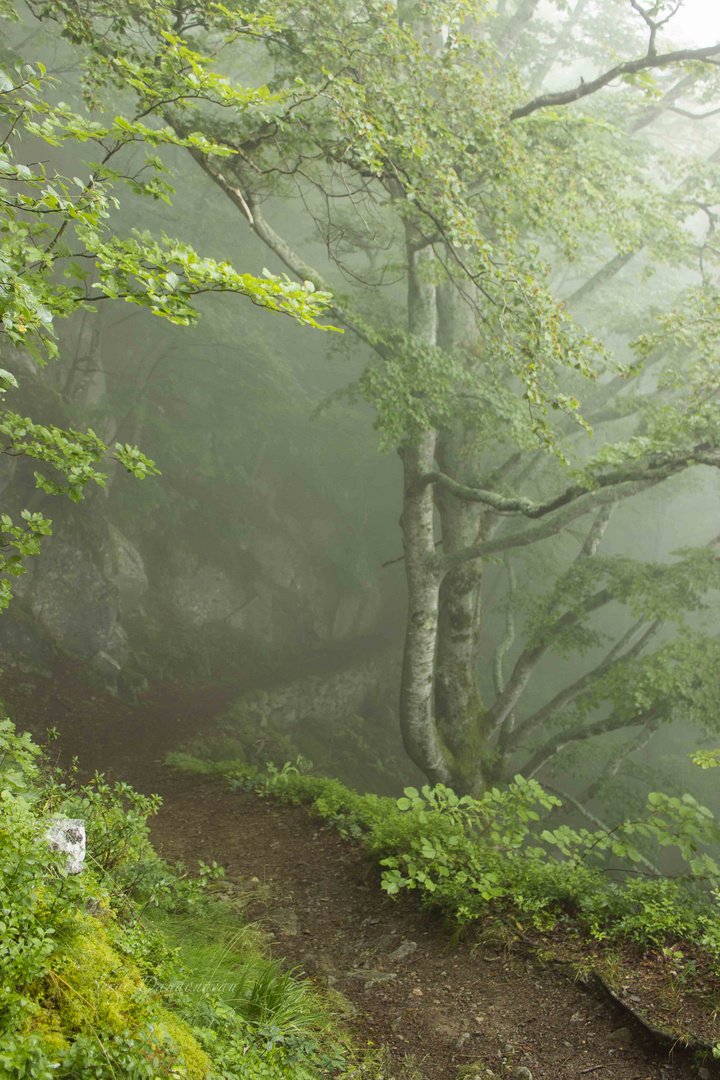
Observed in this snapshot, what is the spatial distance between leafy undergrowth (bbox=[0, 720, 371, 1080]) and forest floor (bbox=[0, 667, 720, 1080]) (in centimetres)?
36

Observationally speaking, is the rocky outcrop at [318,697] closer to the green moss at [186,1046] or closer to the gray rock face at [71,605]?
the gray rock face at [71,605]

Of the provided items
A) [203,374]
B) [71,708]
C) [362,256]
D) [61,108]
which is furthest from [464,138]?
[362,256]

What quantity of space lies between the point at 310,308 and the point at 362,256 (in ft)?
77.2

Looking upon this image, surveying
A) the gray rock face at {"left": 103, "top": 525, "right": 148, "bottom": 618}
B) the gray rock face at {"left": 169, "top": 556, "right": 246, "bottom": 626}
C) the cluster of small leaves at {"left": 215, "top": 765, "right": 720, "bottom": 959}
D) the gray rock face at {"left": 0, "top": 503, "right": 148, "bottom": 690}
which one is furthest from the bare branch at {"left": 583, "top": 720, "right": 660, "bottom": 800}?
the gray rock face at {"left": 103, "top": 525, "right": 148, "bottom": 618}

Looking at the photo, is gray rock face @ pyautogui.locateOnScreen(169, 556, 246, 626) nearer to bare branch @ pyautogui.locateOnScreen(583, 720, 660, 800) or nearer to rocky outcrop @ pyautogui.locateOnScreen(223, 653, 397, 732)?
rocky outcrop @ pyautogui.locateOnScreen(223, 653, 397, 732)

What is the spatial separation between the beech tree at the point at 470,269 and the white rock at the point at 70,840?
9.65 feet

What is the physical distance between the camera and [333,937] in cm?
375

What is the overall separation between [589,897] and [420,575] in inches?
231

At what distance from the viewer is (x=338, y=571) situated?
56.6 feet

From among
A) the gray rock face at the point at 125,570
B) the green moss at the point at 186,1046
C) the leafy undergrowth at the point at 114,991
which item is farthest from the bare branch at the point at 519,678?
the green moss at the point at 186,1046

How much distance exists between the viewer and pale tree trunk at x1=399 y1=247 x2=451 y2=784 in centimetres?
892

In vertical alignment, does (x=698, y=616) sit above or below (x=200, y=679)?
above

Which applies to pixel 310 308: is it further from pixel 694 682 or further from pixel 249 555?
pixel 249 555

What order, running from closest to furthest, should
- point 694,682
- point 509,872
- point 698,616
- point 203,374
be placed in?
1. point 509,872
2. point 694,682
3. point 203,374
4. point 698,616
